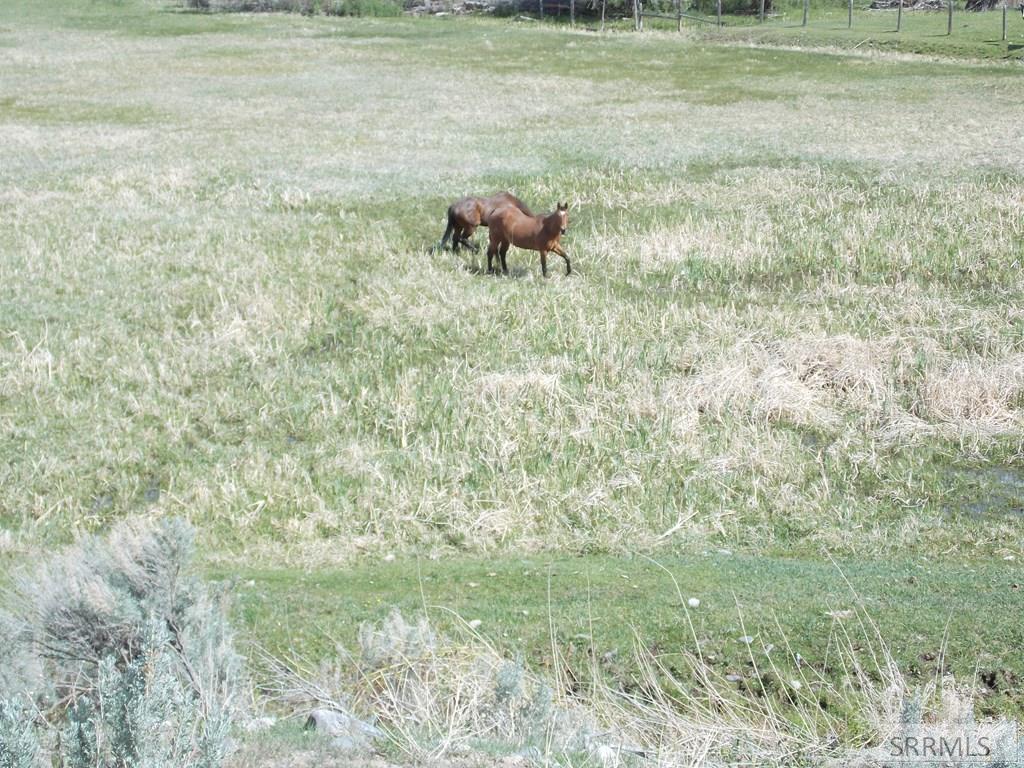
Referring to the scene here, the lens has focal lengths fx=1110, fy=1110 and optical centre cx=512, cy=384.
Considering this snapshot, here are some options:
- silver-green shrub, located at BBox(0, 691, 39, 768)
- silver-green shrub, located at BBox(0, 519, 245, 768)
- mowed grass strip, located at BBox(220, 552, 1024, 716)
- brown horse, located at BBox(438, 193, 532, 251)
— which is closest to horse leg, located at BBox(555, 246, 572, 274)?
brown horse, located at BBox(438, 193, 532, 251)

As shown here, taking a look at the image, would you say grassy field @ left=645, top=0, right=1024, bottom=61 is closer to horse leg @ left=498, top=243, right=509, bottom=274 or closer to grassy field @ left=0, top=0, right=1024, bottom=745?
grassy field @ left=0, top=0, right=1024, bottom=745

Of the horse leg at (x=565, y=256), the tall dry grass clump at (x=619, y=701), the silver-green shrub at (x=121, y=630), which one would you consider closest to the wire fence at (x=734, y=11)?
the horse leg at (x=565, y=256)

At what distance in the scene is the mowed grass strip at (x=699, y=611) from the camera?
8070 mm

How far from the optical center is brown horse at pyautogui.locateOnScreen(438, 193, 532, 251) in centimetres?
1823

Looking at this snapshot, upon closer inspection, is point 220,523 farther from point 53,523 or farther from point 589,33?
point 589,33

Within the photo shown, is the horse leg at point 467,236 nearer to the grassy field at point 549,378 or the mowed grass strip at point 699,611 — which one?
the grassy field at point 549,378

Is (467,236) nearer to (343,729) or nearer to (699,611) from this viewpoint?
A: (699,611)

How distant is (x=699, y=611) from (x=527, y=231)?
1005 cm

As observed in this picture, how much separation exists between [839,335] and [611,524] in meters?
5.95

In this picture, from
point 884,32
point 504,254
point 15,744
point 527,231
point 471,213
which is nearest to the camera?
point 15,744

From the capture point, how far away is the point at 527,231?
17.7 meters

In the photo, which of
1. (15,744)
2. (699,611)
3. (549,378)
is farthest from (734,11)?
(15,744)

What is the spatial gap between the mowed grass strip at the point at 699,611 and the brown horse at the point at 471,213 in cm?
942

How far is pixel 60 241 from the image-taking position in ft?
66.8
